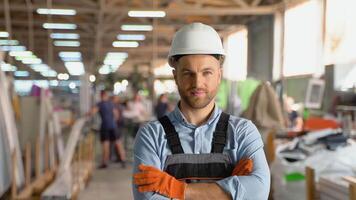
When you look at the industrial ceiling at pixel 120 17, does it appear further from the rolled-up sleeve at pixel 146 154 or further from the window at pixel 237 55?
the rolled-up sleeve at pixel 146 154

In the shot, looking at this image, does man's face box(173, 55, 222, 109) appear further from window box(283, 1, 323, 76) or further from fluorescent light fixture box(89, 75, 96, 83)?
fluorescent light fixture box(89, 75, 96, 83)

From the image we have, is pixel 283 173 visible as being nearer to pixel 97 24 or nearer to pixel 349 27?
pixel 349 27

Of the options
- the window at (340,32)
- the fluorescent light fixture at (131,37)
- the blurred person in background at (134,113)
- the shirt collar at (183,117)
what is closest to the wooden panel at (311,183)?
the shirt collar at (183,117)

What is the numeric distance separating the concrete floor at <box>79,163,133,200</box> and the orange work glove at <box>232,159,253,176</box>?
15.3 ft

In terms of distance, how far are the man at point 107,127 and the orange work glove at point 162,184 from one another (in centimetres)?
699

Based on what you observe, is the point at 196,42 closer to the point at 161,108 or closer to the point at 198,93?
the point at 198,93

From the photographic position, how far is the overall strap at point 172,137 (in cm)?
150

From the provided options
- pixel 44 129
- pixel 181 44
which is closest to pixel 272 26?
pixel 44 129

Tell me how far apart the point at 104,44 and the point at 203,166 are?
57.4ft

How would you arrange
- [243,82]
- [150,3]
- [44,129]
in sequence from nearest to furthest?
[44,129] < [243,82] < [150,3]

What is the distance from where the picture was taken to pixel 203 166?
1.50 m

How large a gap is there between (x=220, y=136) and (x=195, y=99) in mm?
160

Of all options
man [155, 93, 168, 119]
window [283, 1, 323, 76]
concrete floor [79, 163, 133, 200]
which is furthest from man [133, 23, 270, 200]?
man [155, 93, 168, 119]

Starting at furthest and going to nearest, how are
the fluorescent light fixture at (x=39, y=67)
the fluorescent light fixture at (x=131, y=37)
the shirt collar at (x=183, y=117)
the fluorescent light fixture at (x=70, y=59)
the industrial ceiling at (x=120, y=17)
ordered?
the fluorescent light fixture at (x=39, y=67) → the fluorescent light fixture at (x=70, y=59) → the fluorescent light fixture at (x=131, y=37) → the industrial ceiling at (x=120, y=17) → the shirt collar at (x=183, y=117)
